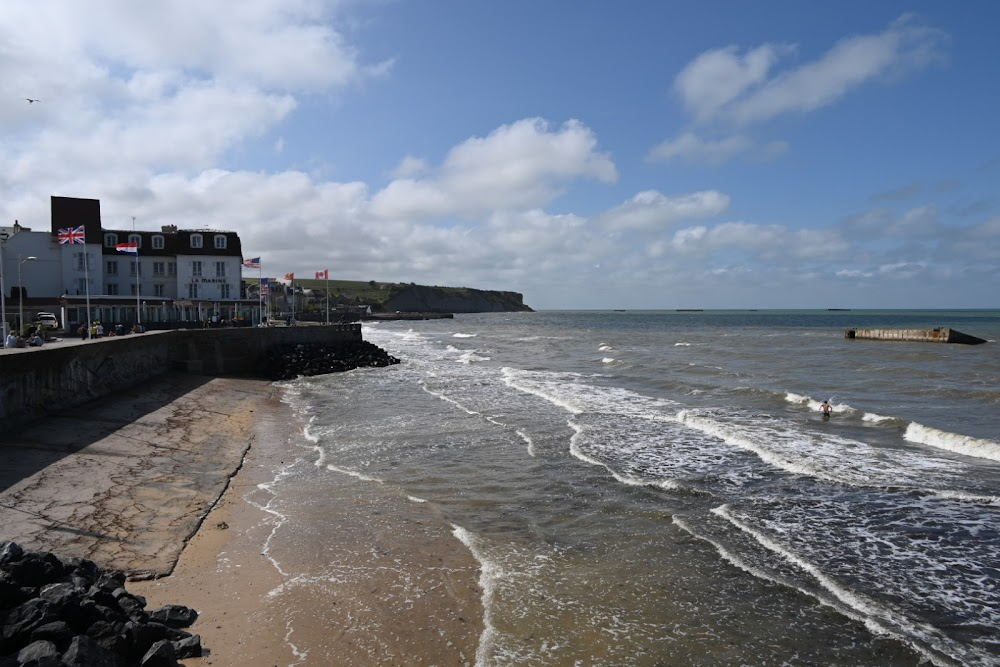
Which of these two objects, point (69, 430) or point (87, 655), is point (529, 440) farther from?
point (87, 655)

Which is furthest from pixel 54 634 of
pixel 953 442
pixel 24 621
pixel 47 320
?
pixel 47 320

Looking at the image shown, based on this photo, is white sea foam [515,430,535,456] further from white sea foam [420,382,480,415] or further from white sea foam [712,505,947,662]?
white sea foam [712,505,947,662]

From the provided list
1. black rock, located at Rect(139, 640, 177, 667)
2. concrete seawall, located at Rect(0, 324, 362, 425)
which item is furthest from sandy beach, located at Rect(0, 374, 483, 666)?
concrete seawall, located at Rect(0, 324, 362, 425)

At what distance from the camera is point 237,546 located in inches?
395

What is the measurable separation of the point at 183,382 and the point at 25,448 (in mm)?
16562

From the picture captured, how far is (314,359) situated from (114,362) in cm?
1811

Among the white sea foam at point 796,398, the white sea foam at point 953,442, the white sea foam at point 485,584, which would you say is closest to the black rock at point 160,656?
the white sea foam at point 485,584

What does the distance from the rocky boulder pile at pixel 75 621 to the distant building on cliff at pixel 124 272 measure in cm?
4356

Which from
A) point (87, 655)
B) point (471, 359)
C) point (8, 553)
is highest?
point (8, 553)

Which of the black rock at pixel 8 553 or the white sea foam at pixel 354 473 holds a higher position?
the black rock at pixel 8 553

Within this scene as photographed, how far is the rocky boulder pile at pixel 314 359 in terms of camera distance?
3772 centimetres

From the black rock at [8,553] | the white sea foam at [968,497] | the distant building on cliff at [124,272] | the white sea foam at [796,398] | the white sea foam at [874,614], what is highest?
the distant building on cliff at [124,272]

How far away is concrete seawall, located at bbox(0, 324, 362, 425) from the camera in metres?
15.3

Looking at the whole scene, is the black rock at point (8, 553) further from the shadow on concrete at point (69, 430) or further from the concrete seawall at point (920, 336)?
the concrete seawall at point (920, 336)
